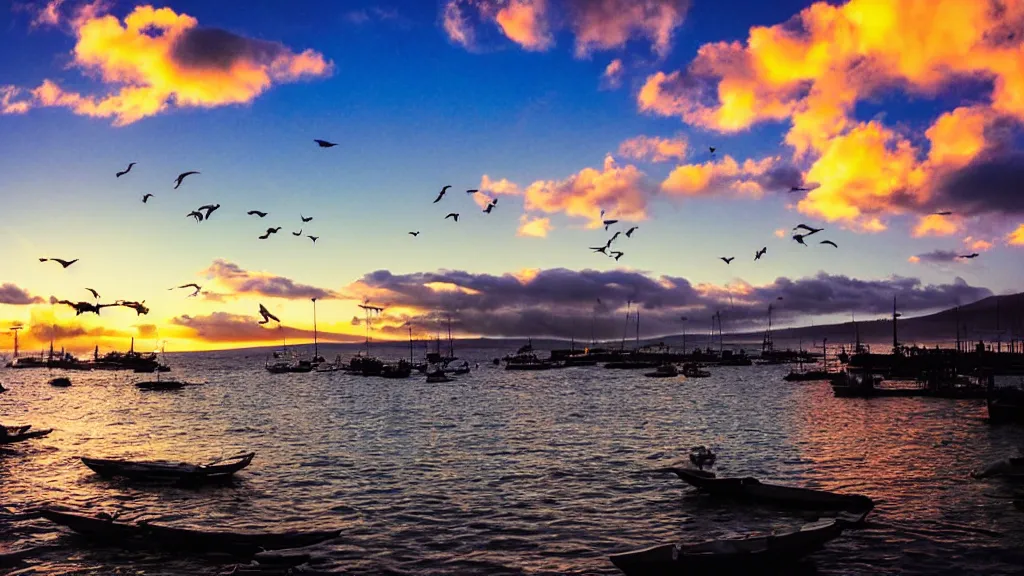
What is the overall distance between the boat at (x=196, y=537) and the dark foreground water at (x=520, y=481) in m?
0.56

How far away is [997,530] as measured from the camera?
26.7m

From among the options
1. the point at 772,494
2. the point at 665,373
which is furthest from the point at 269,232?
the point at 665,373

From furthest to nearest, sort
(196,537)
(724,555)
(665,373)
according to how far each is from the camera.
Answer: (665,373), (196,537), (724,555)

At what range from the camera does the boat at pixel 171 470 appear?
117ft

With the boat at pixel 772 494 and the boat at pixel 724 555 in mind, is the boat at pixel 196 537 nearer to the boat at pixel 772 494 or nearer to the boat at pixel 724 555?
the boat at pixel 724 555

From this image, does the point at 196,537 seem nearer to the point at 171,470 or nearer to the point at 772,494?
the point at 171,470

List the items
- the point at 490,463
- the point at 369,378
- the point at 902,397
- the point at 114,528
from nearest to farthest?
the point at 114,528, the point at 490,463, the point at 902,397, the point at 369,378

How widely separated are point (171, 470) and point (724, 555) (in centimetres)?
2799

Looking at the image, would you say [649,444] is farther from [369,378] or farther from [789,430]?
[369,378]

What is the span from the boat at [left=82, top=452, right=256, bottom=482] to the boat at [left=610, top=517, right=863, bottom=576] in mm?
23218

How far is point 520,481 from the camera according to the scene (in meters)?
37.5

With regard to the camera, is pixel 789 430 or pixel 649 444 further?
pixel 789 430

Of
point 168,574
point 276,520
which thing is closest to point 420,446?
point 276,520

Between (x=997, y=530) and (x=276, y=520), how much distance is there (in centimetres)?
2826
